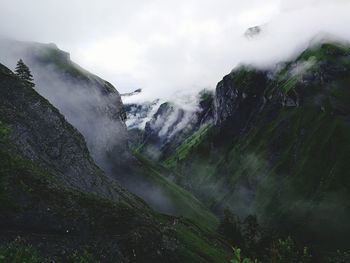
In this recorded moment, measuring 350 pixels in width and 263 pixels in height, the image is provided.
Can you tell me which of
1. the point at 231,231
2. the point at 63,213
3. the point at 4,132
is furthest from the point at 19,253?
the point at 231,231

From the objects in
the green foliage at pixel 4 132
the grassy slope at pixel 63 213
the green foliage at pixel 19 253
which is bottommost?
the green foliage at pixel 19 253

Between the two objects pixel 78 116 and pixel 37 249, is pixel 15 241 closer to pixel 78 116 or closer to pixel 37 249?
pixel 37 249

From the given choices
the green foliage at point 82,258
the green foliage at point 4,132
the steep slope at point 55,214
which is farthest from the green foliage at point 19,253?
the green foliage at point 4,132

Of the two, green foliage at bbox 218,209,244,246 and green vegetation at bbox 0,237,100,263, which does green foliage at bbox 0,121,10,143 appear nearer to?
green vegetation at bbox 0,237,100,263

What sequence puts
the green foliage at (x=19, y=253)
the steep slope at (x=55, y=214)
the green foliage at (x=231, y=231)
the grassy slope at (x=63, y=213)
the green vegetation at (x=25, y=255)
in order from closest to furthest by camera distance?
1. the green foliage at (x=19, y=253)
2. the green vegetation at (x=25, y=255)
3. the steep slope at (x=55, y=214)
4. the grassy slope at (x=63, y=213)
5. the green foliage at (x=231, y=231)

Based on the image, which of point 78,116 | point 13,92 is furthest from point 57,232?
point 78,116

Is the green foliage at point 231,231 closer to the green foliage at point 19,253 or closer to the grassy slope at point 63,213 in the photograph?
the grassy slope at point 63,213

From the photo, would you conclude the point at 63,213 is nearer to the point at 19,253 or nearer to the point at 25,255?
the point at 25,255

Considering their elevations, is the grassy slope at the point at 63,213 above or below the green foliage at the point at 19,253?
above

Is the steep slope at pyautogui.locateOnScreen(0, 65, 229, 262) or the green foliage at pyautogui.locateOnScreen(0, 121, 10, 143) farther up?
the green foliage at pyautogui.locateOnScreen(0, 121, 10, 143)

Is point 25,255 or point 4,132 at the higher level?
point 4,132

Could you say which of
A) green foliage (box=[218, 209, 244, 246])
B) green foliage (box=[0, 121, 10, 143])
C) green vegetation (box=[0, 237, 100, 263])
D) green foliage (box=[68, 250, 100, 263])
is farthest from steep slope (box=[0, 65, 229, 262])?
green foliage (box=[218, 209, 244, 246])

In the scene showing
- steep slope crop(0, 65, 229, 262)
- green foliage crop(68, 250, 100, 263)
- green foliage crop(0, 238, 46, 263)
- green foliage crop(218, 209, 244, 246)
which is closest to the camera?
green foliage crop(0, 238, 46, 263)

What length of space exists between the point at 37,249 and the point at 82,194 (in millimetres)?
18794
